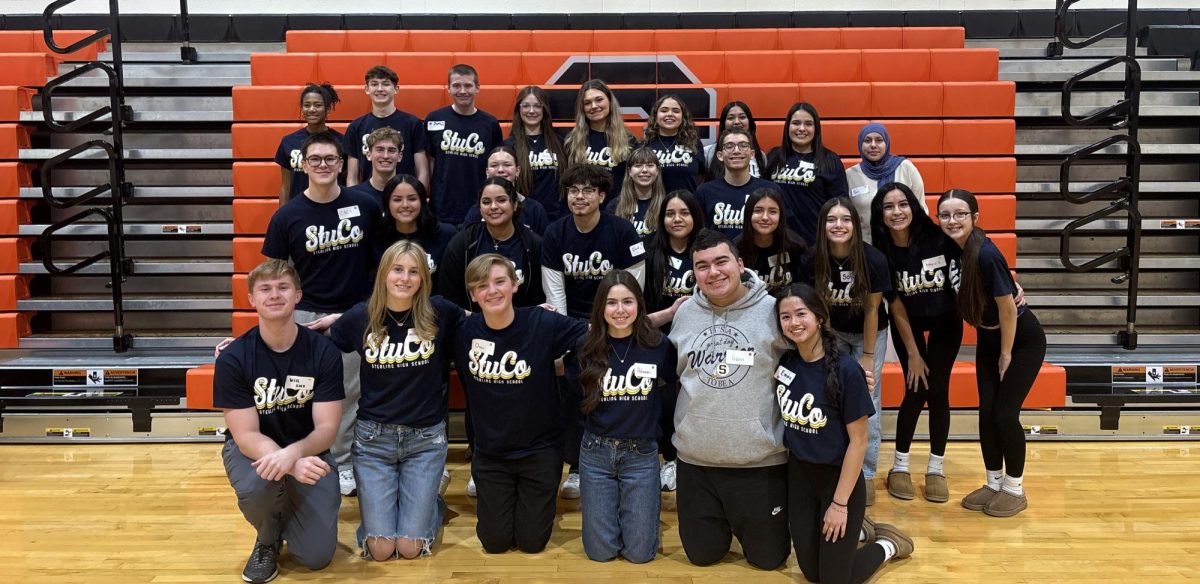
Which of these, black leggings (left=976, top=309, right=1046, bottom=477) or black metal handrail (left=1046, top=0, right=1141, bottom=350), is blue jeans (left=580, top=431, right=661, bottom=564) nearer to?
black leggings (left=976, top=309, right=1046, bottom=477)

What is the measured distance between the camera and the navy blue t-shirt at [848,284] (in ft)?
10.2

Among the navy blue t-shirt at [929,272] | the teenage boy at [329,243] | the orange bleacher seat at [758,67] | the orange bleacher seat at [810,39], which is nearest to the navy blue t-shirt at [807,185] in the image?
the navy blue t-shirt at [929,272]

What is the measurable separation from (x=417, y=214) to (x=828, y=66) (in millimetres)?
3313

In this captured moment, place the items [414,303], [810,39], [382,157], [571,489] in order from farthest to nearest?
[810,39], [382,157], [571,489], [414,303]

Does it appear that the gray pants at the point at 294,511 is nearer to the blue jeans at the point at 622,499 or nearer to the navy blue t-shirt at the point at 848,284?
the blue jeans at the point at 622,499

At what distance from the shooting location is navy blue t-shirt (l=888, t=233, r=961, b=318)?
3240 millimetres

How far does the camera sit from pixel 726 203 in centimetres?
343

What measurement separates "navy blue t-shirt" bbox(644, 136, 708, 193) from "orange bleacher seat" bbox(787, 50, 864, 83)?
2.14 m

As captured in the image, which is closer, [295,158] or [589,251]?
[589,251]

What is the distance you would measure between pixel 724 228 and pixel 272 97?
3084 millimetres

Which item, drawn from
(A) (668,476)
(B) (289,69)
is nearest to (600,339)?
(A) (668,476)

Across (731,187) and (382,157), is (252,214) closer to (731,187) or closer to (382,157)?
(382,157)

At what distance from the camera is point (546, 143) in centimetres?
390

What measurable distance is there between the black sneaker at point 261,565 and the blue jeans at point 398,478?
29 cm
